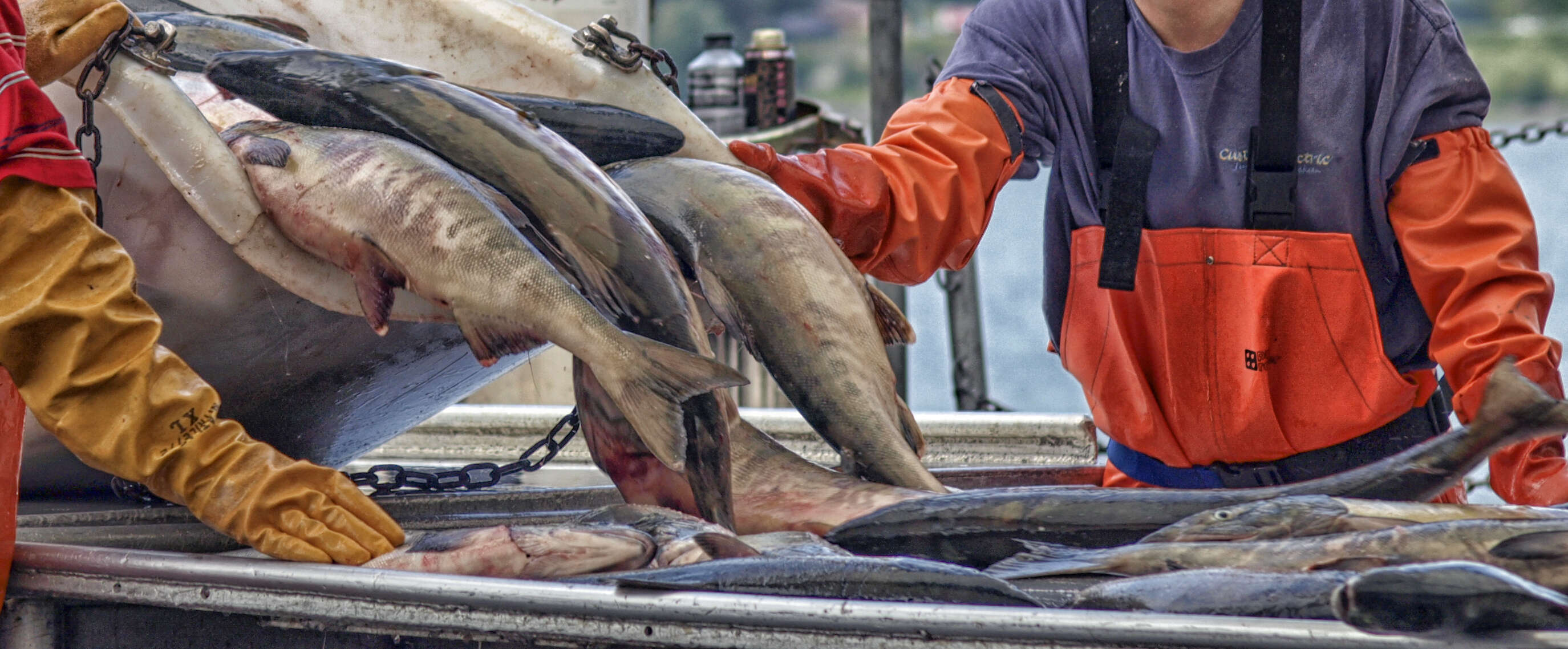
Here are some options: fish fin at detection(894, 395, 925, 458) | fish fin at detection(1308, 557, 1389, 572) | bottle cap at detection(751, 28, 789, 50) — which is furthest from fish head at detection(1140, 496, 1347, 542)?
bottle cap at detection(751, 28, 789, 50)

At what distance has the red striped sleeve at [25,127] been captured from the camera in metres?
1.77

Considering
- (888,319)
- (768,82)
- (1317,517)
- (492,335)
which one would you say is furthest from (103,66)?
(768,82)

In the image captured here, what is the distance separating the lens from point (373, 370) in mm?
2434

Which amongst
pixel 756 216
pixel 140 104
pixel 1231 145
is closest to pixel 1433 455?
pixel 1231 145

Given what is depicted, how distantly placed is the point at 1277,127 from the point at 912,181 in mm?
716

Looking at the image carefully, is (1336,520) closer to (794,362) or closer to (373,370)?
(794,362)

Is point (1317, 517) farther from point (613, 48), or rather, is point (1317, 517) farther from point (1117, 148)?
point (613, 48)

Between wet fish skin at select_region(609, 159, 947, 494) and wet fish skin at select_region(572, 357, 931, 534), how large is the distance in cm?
8

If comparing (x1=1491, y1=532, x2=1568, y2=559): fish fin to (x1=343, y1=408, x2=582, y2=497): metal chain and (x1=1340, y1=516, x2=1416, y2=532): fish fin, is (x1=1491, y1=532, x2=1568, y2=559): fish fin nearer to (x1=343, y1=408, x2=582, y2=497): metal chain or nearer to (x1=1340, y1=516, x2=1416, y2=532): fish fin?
(x1=1340, y1=516, x2=1416, y2=532): fish fin

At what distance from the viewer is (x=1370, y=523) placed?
176cm

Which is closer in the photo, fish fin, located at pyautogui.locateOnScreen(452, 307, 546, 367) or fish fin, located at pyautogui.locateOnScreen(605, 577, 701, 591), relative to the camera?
fish fin, located at pyautogui.locateOnScreen(605, 577, 701, 591)

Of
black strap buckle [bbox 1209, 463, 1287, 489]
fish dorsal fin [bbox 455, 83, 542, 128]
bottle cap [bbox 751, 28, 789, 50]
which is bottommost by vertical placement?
black strap buckle [bbox 1209, 463, 1287, 489]

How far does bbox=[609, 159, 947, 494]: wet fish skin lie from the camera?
2199mm

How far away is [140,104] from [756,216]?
3.12 feet
